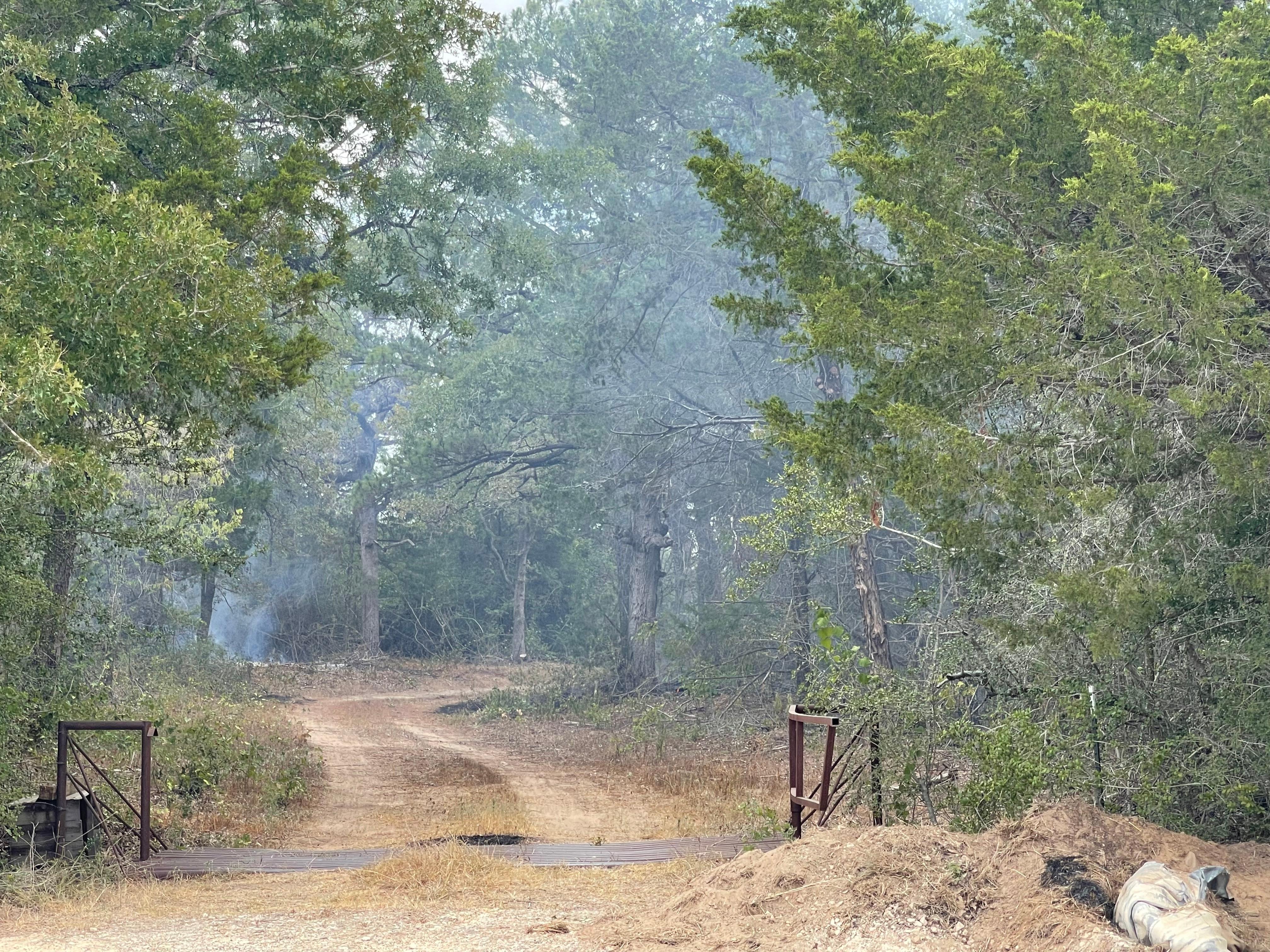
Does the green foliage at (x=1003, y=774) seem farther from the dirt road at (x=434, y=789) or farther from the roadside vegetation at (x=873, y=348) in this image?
the dirt road at (x=434, y=789)

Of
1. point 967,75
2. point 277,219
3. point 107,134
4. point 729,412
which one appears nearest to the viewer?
point 967,75

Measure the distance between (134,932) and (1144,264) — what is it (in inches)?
307

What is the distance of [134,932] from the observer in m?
8.26

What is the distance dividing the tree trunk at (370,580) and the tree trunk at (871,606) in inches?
679

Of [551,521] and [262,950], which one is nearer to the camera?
[262,950]

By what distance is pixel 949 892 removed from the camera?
7.31 meters

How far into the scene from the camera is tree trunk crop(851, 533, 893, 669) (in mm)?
19984

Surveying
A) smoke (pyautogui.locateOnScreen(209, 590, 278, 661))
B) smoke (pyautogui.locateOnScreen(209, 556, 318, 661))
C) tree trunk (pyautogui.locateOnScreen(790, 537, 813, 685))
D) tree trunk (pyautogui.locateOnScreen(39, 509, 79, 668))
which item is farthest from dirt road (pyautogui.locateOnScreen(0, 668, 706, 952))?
smoke (pyautogui.locateOnScreen(209, 590, 278, 661))

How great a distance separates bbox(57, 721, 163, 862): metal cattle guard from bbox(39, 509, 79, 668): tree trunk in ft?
4.30

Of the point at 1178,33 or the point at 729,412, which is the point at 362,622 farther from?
the point at 1178,33

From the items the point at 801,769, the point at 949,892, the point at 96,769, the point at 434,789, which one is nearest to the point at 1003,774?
the point at 949,892

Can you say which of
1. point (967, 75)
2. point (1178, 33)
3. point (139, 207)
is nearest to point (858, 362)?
point (967, 75)

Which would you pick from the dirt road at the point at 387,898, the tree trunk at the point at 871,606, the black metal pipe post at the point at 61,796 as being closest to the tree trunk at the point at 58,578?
the black metal pipe post at the point at 61,796

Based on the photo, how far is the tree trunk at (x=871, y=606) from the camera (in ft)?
65.6
